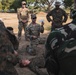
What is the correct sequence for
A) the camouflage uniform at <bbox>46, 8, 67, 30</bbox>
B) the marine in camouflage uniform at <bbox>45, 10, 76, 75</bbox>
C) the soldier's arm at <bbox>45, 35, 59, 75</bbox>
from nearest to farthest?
1. the marine in camouflage uniform at <bbox>45, 10, 76, 75</bbox>
2. the soldier's arm at <bbox>45, 35, 59, 75</bbox>
3. the camouflage uniform at <bbox>46, 8, 67, 30</bbox>

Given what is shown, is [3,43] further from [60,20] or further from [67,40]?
[60,20]

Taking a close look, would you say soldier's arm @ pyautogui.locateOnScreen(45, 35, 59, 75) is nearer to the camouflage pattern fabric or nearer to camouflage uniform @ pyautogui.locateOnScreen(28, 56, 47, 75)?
the camouflage pattern fabric

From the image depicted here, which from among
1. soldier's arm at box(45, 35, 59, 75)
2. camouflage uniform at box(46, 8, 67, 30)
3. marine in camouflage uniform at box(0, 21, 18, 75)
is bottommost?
camouflage uniform at box(46, 8, 67, 30)

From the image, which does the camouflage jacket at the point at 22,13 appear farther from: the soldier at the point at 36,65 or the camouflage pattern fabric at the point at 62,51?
the camouflage pattern fabric at the point at 62,51

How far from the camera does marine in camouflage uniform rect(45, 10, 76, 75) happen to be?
1686 mm

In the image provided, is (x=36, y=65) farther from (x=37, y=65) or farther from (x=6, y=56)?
(x=6, y=56)

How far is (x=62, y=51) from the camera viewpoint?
1.74 meters

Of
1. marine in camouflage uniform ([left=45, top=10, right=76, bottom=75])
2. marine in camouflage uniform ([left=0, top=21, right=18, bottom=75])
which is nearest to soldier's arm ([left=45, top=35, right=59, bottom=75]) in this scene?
marine in camouflage uniform ([left=45, top=10, right=76, bottom=75])

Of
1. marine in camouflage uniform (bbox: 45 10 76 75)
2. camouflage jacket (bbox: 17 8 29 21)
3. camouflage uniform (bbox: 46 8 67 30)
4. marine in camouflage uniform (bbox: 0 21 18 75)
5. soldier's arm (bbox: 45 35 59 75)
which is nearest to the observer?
marine in camouflage uniform (bbox: 45 10 76 75)

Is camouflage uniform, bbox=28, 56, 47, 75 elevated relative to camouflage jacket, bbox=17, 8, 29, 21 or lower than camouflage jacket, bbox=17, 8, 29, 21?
elevated

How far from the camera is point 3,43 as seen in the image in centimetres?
398

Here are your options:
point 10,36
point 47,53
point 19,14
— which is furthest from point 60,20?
point 47,53

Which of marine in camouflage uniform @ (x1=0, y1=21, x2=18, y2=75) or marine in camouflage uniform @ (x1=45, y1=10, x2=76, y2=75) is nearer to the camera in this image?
marine in camouflage uniform @ (x1=45, y1=10, x2=76, y2=75)

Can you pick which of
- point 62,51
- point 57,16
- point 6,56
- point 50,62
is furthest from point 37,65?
point 62,51
